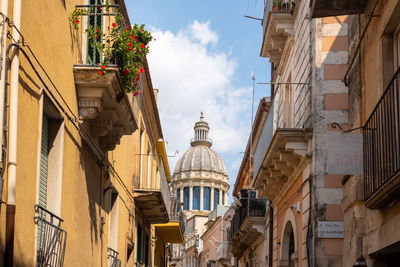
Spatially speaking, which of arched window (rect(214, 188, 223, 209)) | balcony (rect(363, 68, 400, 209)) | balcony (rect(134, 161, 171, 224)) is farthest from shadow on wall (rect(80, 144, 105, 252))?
arched window (rect(214, 188, 223, 209))

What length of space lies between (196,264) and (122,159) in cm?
6416

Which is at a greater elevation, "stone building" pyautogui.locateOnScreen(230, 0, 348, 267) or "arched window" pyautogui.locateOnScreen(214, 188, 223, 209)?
A: "arched window" pyautogui.locateOnScreen(214, 188, 223, 209)

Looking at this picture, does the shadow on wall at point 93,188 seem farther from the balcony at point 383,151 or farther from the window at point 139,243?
the window at point 139,243

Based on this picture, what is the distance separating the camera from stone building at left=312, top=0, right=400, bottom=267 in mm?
6918

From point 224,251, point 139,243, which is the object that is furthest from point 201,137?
point 139,243

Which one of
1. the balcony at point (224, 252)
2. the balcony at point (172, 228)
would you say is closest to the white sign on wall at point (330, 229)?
the balcony at point (172, 228)

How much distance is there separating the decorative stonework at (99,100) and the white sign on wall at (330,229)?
3.92 metres

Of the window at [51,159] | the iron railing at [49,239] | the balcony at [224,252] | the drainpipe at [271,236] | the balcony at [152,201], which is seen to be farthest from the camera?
the balcony at [224,252]

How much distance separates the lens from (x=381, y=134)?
7.28 m

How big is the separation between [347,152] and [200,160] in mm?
90645

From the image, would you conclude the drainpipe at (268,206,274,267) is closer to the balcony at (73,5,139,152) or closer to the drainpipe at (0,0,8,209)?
the balcony at (73,5,139,152)

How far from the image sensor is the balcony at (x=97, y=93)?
29.0 feet

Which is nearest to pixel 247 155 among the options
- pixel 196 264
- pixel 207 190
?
pixel 196 264

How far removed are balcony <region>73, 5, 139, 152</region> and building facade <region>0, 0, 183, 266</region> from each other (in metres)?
0.01
